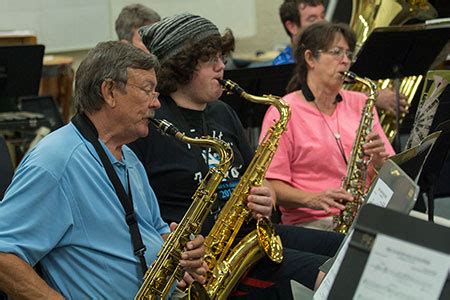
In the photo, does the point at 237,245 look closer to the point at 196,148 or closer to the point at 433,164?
the point at 196,148

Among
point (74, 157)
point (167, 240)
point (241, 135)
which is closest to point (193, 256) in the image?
point (167, 240)

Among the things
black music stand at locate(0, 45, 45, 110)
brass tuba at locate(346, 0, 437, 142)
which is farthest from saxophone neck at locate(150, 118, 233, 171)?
black music stand at locate(0, 45, 45, 110)

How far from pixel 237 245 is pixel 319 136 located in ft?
2.44

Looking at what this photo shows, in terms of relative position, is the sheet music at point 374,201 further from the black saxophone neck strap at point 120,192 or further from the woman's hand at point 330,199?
the woman's hand at point 330,199

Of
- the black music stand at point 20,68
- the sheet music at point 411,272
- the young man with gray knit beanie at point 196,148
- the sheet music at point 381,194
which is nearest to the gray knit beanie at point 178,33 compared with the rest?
the young man with gray knit beanie at point 196,148

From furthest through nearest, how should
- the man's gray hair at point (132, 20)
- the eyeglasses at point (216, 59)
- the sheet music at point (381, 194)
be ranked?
1. the man's gray hair at point (132, 20)
2. the eyeglasses at point (216, 59)
3. the sheet music at point (381, 194)

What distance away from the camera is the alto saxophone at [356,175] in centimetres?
334

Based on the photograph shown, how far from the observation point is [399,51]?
409cm

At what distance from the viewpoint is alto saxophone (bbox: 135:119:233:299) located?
2.43 meters

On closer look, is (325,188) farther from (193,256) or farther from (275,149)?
(193,256)

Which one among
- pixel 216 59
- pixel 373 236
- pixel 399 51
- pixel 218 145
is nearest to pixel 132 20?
pixel 399 51

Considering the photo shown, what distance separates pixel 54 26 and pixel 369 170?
416 cm

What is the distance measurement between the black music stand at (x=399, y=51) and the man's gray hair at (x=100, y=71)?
68.8 inches

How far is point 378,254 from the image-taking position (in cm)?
135
